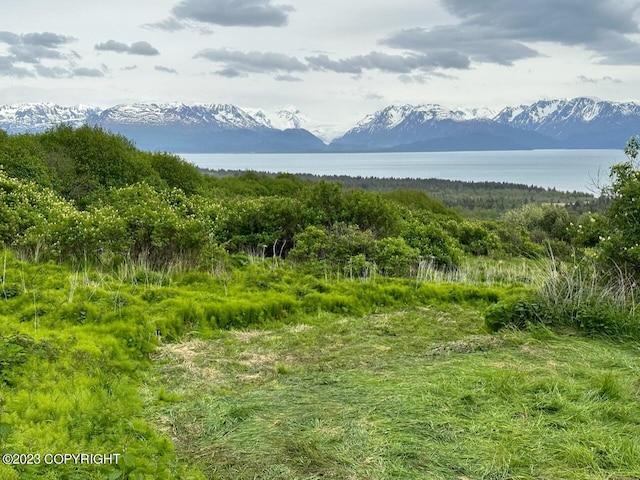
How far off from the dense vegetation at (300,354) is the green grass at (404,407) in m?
0.02

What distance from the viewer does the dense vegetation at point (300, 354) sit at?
13.3ft

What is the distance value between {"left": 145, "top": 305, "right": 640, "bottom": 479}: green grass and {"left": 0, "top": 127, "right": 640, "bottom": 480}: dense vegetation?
23 mm

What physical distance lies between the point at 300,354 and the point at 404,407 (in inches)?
97.4

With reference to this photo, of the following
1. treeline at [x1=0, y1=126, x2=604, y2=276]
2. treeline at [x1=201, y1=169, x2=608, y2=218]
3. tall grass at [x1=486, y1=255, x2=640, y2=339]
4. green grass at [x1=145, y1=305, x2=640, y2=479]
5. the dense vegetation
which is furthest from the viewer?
treeline at [x1=201, y1=169, x2=608, y2=218]

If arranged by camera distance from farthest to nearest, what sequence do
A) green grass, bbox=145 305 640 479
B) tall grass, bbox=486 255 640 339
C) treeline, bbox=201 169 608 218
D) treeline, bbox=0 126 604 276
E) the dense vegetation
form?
treeline, bbox=201 169 608 218 < treeline, bbox=0 126 604 276 < tall grass, bbox=486 255 640 339 < the dense vegetation < green grass, bbox=145 305 640 479

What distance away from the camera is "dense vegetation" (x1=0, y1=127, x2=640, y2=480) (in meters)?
4.07

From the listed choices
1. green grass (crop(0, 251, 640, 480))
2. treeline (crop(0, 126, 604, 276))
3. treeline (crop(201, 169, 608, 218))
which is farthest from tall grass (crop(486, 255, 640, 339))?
treeline (crop(201, 169, 608, 218))

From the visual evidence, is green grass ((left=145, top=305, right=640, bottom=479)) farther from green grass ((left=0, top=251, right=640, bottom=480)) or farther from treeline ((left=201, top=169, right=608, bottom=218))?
treeline ((left=201, top=169, right=608, bottom=218))

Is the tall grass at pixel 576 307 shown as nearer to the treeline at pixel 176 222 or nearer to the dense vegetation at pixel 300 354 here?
the dense vegetation at pixel 300 354

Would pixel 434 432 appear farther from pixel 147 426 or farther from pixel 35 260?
pixel 35 260

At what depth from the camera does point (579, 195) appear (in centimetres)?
11388

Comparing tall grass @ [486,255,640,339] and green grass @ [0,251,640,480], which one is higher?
tall grass @ [486,255,640,339]

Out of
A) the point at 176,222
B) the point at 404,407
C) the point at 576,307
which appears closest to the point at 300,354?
the point at 404,407

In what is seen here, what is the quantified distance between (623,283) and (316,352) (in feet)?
18.6
